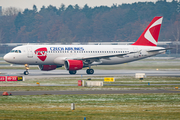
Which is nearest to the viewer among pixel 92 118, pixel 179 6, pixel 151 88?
pixel 92 118

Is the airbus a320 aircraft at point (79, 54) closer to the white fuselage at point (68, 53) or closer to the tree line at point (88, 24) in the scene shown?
the white fuselage at point (68, 53)

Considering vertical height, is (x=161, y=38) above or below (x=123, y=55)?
above

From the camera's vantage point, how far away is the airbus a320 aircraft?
4912 centimetres

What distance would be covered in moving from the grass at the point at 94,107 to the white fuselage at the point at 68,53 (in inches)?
921

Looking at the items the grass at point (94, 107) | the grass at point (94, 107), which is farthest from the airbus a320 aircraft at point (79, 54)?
the grass at point (94, 107)

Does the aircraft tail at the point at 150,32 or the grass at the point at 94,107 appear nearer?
the grass at the point at 94,107

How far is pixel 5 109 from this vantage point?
20984 millimetres

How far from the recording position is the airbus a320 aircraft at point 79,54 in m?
49.1

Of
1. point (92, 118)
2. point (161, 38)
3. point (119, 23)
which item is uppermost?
point (119, 23)

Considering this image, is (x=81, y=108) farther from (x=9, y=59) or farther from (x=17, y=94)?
(x=9, y=59)

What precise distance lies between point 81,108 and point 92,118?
3105mm

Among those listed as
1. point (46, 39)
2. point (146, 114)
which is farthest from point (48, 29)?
point (146, 114)

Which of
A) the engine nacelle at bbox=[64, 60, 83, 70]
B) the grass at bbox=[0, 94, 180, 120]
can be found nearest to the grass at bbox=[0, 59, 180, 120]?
the grass at bbox=[0, 94, 180, 120]

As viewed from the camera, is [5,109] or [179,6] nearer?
[5,109]
